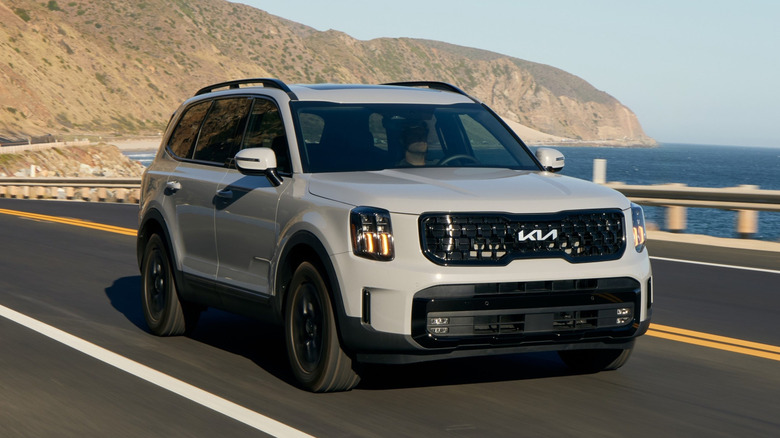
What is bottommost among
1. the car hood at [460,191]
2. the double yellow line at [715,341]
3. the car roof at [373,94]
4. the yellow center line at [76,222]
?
the yellow center line at [76,222]

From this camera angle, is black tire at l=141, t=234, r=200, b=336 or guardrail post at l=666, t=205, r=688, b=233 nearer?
black tire at l=141, t=234, r=200, b=336

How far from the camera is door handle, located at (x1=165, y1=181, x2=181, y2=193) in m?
8.27

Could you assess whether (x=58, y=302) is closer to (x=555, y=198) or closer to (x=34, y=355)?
(x=34, y=355)

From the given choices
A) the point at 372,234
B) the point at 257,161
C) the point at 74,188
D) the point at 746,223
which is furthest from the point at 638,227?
the point at 74,188

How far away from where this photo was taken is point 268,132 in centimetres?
733

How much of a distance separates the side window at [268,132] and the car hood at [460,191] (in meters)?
0.43

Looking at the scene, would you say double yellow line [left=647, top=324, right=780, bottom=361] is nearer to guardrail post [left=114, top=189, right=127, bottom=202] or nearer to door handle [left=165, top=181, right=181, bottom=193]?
door handle [left=165, top=181, right=181, bottom=193]

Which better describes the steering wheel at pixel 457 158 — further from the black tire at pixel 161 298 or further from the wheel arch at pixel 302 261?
the black tire at pixel 161 298

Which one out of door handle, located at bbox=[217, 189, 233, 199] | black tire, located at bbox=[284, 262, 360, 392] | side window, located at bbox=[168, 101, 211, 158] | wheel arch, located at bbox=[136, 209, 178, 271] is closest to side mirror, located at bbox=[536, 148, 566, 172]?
black tire, located at bbox=[284, 262, 360, 392]

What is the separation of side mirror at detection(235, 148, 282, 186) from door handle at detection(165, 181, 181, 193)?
159 centimetres

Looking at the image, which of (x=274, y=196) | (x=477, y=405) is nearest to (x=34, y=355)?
(x=274, y=196)

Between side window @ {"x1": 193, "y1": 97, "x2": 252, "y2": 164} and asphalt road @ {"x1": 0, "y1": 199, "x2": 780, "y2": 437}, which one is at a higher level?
side window @ {"x1": 193, "y1": 97, "x2": 252, "y2": 164}

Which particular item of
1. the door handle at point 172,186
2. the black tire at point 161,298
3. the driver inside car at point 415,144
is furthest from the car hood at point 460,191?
the black tire at point 161,298

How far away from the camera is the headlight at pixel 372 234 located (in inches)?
231
